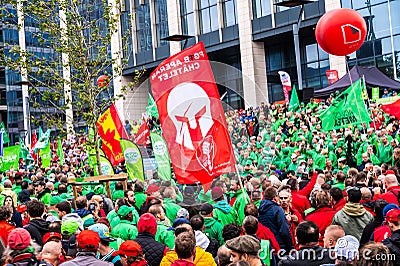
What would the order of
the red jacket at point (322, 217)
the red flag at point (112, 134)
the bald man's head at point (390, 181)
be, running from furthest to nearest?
the red flag at point (112, 134)
the bald man's head at point (390, 181)
the red jacket at point (322, 217)

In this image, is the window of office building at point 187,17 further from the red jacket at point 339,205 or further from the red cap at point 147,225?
the red cap at point 147,225

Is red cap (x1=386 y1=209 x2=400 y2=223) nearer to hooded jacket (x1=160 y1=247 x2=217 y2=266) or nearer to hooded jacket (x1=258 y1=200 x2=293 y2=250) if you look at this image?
hooded jacket (x1=160 y1=247 x2=217 y2=266)

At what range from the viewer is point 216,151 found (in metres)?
8.63

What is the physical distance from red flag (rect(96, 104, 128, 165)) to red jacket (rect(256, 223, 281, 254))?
8.60 meters

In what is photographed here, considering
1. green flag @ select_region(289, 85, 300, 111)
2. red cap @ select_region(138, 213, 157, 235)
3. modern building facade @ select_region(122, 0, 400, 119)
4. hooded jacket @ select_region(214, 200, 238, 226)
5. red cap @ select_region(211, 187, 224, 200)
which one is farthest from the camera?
modern building facade @ select_region(122, 0, 400, 119)

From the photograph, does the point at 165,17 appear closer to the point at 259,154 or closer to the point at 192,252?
the point at 259,154

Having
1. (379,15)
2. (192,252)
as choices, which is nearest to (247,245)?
(192,252)

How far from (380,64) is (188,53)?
27945mm

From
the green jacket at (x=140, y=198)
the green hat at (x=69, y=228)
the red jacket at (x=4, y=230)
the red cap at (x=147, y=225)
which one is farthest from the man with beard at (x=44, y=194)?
the red cap at (x=147, y=225)

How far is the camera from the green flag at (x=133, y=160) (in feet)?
42.1

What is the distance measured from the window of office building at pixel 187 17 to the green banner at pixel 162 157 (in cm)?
3273

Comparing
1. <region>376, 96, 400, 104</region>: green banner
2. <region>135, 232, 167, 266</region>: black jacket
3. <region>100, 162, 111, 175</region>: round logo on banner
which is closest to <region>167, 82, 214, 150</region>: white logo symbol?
<region>135, 232, 167, 266</region>: black jacket

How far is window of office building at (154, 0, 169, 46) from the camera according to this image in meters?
46.2

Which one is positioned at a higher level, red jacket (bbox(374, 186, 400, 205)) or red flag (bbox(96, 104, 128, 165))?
red flag (bbox(96, 104, 128, 165))
